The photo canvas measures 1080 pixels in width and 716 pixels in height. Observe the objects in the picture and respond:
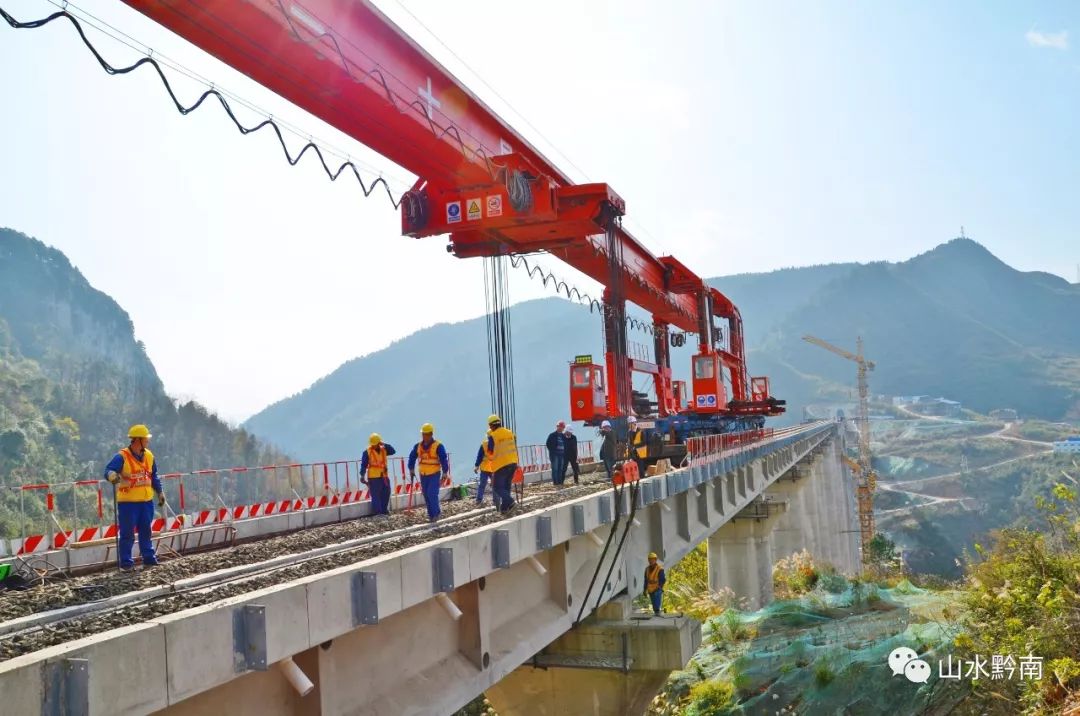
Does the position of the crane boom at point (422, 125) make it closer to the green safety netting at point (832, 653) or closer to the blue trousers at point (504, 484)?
the blue trousers at point (504, 484)

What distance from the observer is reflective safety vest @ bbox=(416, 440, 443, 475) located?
10.7m

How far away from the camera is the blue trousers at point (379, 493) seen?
12883 mm

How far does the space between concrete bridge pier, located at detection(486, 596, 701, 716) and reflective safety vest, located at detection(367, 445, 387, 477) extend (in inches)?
146

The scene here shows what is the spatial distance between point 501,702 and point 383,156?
7.24 meters

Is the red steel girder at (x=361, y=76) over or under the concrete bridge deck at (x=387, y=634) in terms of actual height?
over

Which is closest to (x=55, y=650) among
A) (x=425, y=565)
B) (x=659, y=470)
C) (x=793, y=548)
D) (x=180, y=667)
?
(x=180, y=667)

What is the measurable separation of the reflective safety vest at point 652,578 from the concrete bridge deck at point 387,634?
0.16 meters

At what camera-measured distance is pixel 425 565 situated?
5918 mm

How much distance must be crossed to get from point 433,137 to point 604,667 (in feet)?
22.8

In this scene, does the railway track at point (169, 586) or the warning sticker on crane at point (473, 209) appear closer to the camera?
the railway track at point (169, 586)

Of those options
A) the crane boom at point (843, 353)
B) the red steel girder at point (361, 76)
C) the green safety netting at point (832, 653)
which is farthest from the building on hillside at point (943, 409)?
the red steel girder at point (361, 76)

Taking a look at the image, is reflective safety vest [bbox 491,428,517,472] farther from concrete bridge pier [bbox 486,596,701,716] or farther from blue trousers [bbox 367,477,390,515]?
blue trousers [bbox 367,477,390,515]

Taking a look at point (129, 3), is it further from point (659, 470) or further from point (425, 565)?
point (659, 470)

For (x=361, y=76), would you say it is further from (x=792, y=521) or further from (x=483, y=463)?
(x=792, y=521)
